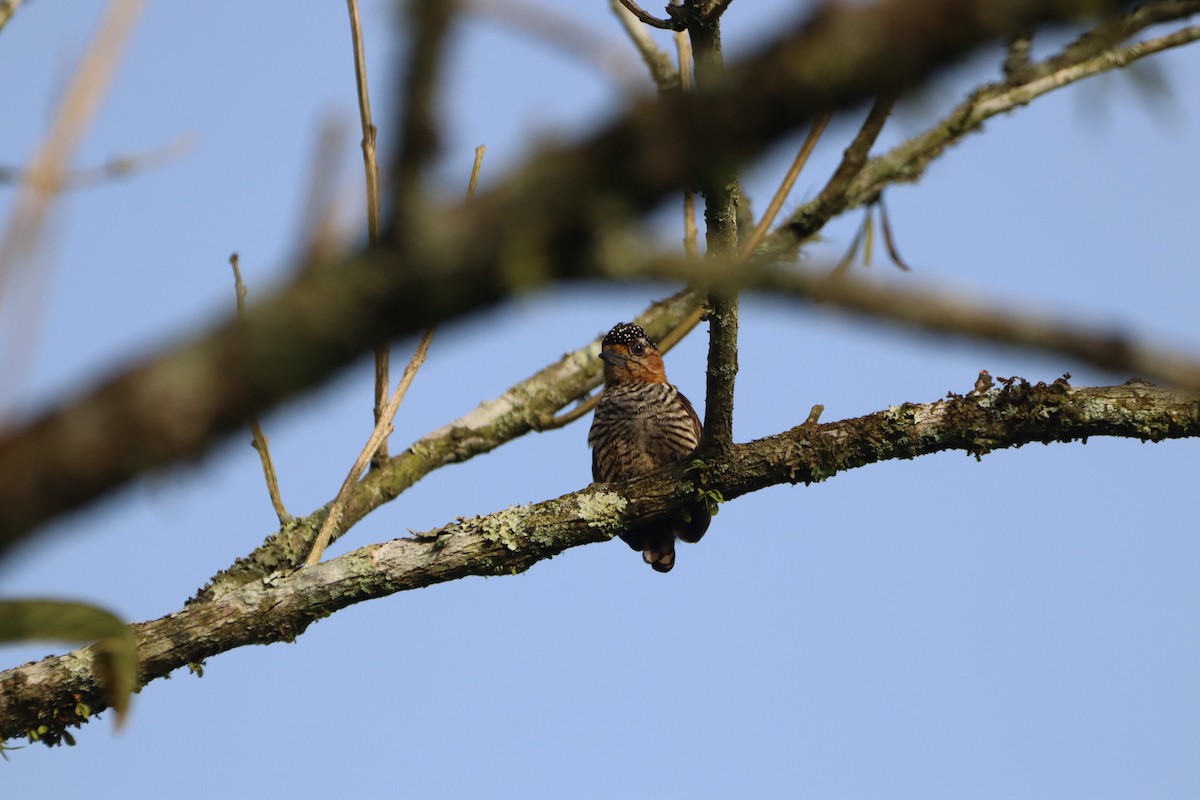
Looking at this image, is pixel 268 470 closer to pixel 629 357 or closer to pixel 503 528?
pixel 503 528

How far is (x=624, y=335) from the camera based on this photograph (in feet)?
24.4

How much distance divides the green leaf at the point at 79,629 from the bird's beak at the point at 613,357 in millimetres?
5010

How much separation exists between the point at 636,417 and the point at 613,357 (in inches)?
19.5

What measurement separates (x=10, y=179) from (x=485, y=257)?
3060 millimetres

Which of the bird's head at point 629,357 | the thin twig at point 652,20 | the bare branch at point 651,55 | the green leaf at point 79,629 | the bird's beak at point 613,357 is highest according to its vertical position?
the bare branch at point 651,55

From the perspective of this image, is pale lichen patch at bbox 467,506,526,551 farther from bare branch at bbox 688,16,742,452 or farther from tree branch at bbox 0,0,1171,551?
tree branch at bbox 0,0,1171,551

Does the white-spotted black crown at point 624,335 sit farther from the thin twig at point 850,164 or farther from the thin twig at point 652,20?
the thin twig at point 652,20

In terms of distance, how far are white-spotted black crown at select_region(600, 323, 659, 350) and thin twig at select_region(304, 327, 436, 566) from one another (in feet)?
9.19

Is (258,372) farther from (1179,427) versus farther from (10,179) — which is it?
(1179,427)

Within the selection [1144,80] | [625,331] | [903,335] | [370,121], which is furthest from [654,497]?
[903,335]

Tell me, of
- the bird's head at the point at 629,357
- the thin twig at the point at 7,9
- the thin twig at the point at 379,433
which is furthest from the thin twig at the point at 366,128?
the bird's head at the point at 629,357

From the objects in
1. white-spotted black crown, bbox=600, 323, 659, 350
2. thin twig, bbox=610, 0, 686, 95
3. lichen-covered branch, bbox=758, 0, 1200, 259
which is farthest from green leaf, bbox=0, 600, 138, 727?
white-spotted black crown, bbox=600, 323, 659, 350

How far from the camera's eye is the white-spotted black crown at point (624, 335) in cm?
738

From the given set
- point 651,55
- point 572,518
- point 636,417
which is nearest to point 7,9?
point 572,518
